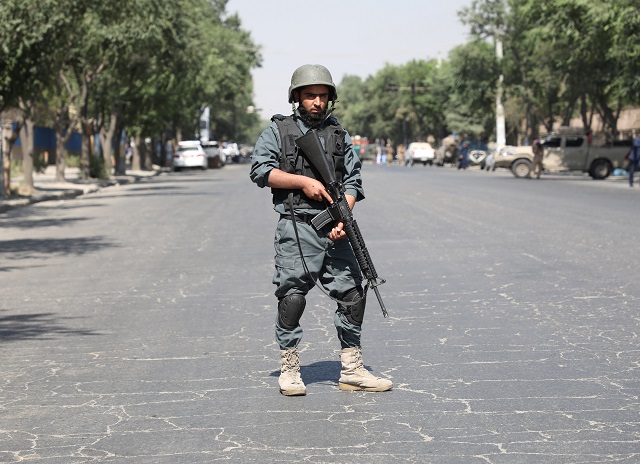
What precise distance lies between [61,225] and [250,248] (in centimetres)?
723

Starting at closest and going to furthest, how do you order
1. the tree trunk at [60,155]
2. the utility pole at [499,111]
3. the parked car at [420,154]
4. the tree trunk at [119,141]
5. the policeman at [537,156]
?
1. the tree trunk at [60,155]
2. the policeman at [537,156]
3. the tree trunk at [119,141]
4. the utility pole at [499,111]
5. the parked car at [420,154]

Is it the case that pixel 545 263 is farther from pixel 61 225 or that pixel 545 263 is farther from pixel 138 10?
pixel 138 10

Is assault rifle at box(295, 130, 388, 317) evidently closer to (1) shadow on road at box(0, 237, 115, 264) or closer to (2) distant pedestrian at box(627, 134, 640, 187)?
(1) shadow on road at box(0, 237, 115, 264)

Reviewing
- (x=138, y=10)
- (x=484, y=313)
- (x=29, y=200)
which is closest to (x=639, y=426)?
(x=484, y=313)

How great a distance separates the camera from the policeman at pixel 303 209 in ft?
21.5

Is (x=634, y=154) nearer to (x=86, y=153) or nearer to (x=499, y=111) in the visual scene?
(x=86, y=153)

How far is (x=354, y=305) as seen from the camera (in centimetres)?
671

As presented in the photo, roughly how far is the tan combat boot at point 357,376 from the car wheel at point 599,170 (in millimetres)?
43855

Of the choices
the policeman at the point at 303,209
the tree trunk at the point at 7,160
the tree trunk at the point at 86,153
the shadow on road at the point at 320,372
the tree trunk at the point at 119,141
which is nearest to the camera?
the policeman at the point at 303,209

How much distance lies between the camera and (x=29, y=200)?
105 feet

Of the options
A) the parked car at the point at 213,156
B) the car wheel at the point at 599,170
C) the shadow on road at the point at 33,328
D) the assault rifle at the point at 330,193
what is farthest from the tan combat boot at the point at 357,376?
the parked car at the point at 213,156

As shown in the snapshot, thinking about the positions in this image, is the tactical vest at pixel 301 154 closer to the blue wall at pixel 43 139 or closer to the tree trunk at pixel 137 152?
the tree trunk at pixel 137 152

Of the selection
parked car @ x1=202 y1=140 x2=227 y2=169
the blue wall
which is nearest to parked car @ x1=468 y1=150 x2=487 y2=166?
parked car @ x1=202 y1=140 x2=227 y2=169

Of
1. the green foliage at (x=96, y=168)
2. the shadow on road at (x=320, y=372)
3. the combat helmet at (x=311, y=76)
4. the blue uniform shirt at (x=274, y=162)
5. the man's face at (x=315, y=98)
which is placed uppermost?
the combat helmet at (x=311, y=76)
